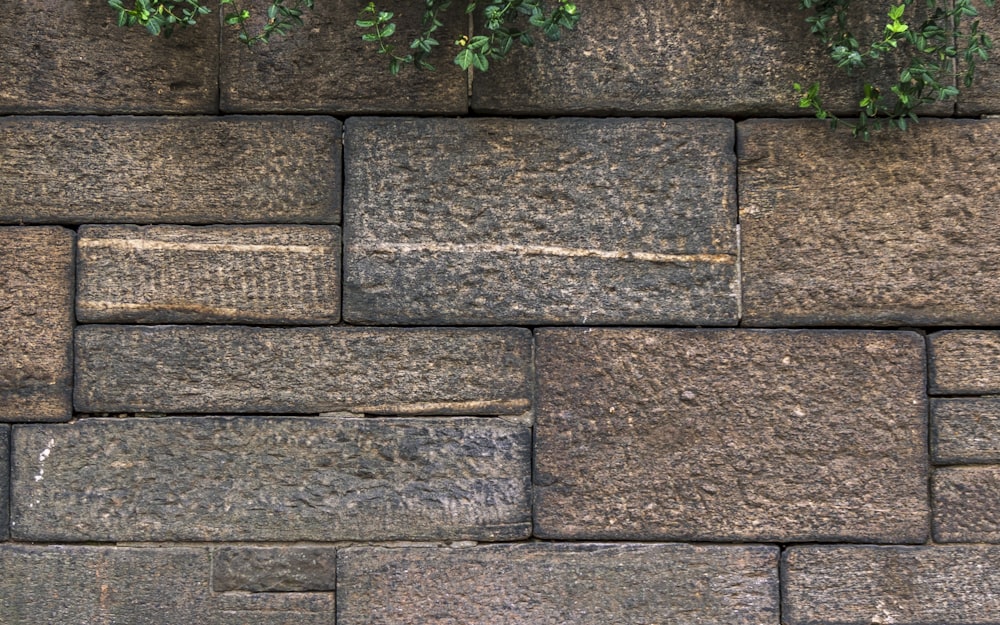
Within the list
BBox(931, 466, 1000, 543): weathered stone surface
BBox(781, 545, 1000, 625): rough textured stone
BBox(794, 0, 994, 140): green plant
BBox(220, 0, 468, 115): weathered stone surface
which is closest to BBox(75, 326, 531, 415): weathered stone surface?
BBox(220, 0, 468, 115): weathered stone surface

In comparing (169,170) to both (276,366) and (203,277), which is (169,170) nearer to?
(203,277)

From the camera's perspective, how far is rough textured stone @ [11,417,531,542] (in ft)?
8.23

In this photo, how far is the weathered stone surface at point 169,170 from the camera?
2.52 metres

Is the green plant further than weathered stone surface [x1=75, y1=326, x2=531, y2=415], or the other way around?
weathered stone surface [x1=75, y1=326, x2=531, y2=415]

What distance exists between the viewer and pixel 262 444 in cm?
251

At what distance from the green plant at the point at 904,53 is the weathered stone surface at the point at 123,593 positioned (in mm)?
2168

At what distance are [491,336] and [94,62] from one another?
1.45 m

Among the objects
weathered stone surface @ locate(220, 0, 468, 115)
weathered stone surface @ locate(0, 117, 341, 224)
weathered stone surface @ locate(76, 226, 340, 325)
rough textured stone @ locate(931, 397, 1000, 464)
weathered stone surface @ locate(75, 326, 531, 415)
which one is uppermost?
weathered stone surface @ locate(220, 0, 468, 115)

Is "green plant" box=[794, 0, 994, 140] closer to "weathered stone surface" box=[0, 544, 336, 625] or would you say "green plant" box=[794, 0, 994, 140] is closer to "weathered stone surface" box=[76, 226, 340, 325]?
"weathered stone surface" box=[76, 226, 340, 325]

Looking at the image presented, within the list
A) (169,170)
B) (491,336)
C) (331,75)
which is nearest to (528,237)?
(491,336)

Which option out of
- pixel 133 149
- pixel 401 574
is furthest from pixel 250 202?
pixel 401 574

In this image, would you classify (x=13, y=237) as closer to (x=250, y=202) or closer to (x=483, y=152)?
(x=250, y=202)

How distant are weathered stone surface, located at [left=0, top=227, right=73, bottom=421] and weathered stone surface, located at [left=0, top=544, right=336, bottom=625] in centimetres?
42

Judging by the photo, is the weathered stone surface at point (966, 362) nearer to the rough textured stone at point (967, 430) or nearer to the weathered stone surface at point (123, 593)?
the rough textured stone at point (967, 430)
